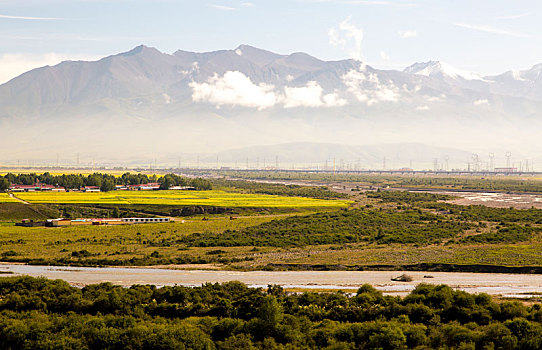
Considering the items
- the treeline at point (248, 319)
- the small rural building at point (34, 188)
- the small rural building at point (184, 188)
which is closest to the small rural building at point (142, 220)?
the treeline at point (248, 319)

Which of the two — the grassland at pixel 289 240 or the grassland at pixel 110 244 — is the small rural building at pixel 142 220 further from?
the grassland at pixel 110 244

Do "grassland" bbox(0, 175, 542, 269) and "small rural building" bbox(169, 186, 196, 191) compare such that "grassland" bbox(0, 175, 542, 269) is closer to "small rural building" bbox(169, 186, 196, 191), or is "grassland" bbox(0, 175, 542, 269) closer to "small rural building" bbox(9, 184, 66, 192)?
"small rural building" bbox(9, 184, 66, 192)

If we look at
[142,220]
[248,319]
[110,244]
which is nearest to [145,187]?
[142,220]

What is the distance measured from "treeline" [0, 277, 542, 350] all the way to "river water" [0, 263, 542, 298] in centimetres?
606

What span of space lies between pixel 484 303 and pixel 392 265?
18.6m

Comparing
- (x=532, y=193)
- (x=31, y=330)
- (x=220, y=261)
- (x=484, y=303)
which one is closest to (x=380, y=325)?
(x=484, y=303)

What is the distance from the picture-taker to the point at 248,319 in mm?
33812

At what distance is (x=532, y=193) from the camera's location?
171 metres

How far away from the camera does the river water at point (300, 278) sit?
1740 inches

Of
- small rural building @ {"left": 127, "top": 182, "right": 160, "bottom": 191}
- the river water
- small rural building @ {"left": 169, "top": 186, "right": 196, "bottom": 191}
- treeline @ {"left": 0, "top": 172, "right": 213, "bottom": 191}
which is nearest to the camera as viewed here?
the river water

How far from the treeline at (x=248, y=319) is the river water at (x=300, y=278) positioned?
19.9 ft

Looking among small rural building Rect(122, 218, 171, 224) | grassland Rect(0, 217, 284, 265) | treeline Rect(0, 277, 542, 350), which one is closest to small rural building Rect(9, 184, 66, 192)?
grassland Rect(0, 217, 284, 265)

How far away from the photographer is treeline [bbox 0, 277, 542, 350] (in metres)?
29.1

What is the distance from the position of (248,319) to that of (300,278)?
15.3 metres
